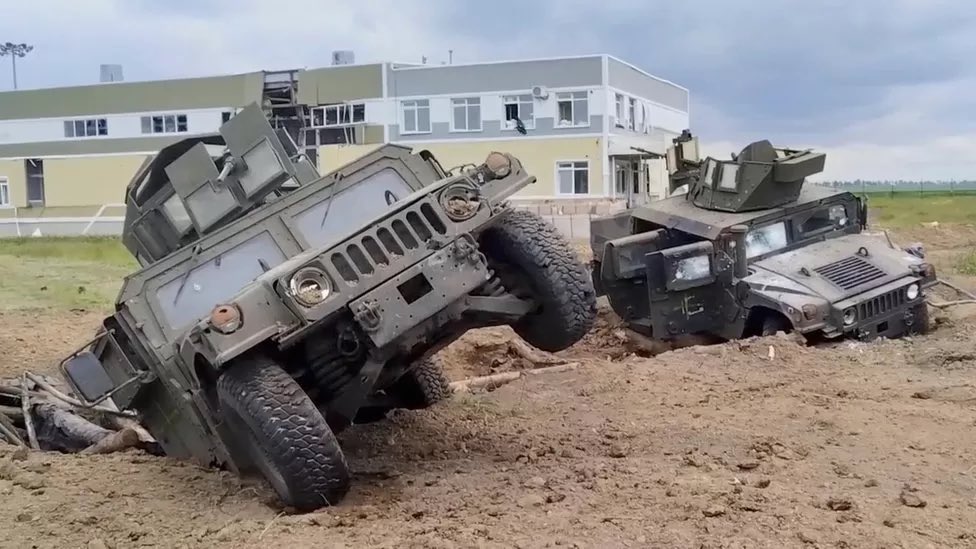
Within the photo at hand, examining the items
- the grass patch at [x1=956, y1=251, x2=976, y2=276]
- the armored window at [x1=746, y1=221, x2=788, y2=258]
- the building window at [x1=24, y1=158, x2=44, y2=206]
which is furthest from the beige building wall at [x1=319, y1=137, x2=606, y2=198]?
the armored window at [x1=746, y1=221, x2=788, y2=258]

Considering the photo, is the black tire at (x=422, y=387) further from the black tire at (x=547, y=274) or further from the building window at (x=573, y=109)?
the building window at (x=573, y=109)

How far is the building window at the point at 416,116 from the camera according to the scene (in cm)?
3484

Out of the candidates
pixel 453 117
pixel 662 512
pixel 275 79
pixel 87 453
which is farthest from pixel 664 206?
pixel 275 79

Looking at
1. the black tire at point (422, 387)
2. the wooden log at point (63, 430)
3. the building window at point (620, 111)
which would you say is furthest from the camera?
the building window at point (620, 111)

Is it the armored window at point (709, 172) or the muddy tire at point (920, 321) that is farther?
the armored window at point (709, 172)

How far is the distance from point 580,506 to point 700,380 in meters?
3.70

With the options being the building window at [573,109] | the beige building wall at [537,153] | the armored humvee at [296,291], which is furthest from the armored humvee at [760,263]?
the beige building wall at [537,153]

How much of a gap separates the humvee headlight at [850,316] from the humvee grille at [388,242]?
5.30 meters

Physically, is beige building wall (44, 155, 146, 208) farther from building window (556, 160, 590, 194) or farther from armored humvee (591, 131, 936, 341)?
armored humvee (591, 131, 936, 341)

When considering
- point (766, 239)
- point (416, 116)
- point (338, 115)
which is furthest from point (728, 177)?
point (338, 115)

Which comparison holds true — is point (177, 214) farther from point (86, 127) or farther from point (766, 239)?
point (86, 127)

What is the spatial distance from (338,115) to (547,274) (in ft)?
99.9

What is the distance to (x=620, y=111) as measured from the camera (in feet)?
113

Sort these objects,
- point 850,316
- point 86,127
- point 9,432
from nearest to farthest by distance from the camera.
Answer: point 9,432
point 850,316
point 86,127
